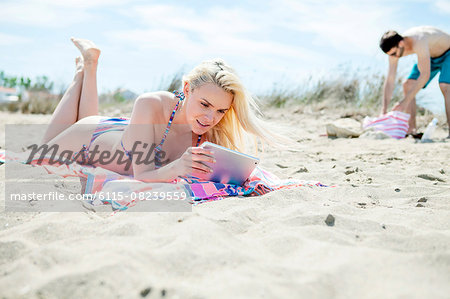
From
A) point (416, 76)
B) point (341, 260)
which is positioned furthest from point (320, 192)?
point (416, 76)

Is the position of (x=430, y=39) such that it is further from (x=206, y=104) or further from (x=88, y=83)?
(x=88, y=83)

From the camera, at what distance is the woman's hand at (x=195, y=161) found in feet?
7.66

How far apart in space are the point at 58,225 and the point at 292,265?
3.56ft

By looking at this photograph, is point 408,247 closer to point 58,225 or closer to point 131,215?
point 131,215

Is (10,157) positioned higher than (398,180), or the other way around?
(398,180)

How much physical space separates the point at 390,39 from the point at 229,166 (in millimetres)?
4147

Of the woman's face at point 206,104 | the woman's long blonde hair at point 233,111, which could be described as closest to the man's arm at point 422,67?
the woman's long blonde hair at point 233,111

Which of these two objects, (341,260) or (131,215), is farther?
(131,215)

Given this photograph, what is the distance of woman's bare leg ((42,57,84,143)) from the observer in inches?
141

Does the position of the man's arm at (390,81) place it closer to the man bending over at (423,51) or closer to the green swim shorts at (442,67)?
the man bending over at (423,51)

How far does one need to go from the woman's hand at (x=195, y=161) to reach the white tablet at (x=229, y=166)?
33mm

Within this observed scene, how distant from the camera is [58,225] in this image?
1.78 m

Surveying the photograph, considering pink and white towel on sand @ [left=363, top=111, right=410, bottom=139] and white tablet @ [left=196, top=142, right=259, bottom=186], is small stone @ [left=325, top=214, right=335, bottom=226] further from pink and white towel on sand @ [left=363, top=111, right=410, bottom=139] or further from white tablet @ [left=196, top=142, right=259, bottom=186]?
pink and white towel on sand @ [left=363, top=111, right=410, bottom=139]

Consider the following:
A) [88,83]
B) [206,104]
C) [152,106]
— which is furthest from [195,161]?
[88,83]
